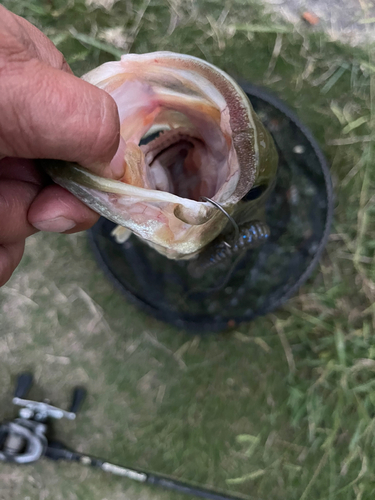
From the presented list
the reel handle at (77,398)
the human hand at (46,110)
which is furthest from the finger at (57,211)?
the reel handle at (77,398)

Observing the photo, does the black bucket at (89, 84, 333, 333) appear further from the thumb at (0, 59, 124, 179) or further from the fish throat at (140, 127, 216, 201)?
the thumb at (0, 59, 124, 179)

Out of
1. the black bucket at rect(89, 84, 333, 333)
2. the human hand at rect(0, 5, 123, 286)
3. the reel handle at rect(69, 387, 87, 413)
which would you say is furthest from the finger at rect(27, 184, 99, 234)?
the reel handle at rect(69, 387, 87, 413)

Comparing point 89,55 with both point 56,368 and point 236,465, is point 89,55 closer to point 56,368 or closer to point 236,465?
point 56,368

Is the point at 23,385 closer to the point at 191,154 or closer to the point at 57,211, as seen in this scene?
the point at 57,211

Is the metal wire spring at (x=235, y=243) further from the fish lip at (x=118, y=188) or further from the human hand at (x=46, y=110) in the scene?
the human hand at (x=46, y=110)

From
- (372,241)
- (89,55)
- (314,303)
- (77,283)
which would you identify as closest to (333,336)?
(314,303)

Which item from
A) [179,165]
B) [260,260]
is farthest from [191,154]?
[260,260]
